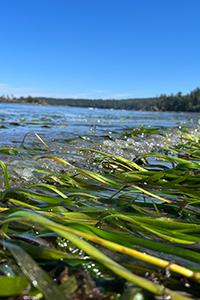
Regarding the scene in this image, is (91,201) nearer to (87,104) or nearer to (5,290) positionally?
(5,290)

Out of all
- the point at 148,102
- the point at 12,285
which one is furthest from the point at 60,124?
the point at 148,102

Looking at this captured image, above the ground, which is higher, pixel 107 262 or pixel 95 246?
pixel 107 262

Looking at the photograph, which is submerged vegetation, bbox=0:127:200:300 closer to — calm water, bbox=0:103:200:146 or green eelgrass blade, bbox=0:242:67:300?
green eelgrass blade, bbox=0:242:67:300

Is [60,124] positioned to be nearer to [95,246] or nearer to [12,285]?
[95,246]

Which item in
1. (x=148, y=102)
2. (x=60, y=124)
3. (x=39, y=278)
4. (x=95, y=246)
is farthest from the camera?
(x=148, y=102)

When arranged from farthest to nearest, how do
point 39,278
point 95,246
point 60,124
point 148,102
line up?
point 148,102, point 60,124, point 95,246, point 39,278

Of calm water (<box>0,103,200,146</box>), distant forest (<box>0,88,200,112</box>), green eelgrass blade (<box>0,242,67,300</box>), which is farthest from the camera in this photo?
distant forest (<box>0,88,200,112</box>)

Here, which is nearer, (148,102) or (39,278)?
(39,278)

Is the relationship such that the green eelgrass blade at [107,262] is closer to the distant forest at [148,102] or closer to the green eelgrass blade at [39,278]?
the green eelgrass blade at [39,278]

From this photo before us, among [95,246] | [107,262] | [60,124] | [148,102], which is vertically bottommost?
[95,246]

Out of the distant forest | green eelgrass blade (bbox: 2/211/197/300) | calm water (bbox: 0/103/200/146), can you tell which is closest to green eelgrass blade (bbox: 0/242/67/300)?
green eelgrass blade (bbox: 2/211/197/300)

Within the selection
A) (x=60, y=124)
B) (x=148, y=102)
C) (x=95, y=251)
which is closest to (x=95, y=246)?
(x=95, y=251)

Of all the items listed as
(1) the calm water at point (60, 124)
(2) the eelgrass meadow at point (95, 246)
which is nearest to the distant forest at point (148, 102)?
(1) the calm water at point (60, 124)

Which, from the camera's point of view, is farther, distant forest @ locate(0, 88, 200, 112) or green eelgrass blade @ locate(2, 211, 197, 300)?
distant forest @ locate(0, 88, 200, 112)
